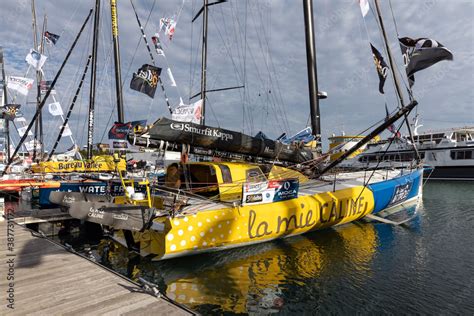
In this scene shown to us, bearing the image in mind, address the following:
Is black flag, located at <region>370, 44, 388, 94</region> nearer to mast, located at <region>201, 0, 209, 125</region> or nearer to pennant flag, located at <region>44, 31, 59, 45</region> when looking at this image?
mast, located at <region>201, 0, 209, 125</region>

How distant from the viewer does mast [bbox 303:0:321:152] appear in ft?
43.5

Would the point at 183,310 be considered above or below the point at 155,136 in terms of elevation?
below

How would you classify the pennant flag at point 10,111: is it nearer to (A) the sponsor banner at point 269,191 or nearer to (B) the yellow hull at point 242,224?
(B) the yellow hull at point 242,224

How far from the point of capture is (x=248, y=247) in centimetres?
923

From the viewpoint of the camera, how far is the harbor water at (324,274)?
19.7ft

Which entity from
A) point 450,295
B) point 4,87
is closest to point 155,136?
point 450,295

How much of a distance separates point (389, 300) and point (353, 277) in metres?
1.17

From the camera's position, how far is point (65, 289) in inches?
206

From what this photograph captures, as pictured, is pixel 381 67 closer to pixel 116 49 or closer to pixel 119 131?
pixel 119 131

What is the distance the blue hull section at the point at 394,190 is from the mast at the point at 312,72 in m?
2.98

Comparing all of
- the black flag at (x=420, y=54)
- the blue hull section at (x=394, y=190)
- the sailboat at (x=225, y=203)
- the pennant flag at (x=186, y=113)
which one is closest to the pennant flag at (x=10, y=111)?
the sailboat at (x=225, y=203)

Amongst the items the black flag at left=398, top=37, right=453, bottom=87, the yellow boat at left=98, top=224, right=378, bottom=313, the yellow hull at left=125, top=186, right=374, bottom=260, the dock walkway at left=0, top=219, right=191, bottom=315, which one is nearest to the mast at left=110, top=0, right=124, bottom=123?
the yellow boat at left=98, top=224, right=378, bottom=313

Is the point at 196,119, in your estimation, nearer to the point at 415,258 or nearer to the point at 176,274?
the point at 176,274

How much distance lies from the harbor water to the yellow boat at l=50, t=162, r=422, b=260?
0.49m
